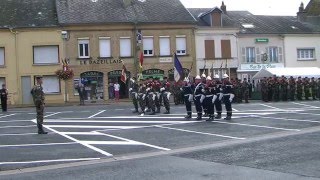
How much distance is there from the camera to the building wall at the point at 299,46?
55.0 metres

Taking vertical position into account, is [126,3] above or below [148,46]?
above

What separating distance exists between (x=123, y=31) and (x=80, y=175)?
37813mm

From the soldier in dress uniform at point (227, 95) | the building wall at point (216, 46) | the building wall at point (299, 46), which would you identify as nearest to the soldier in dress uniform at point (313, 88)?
the building wall at point (216, 46)

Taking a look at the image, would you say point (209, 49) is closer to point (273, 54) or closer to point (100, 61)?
point (273, 54)

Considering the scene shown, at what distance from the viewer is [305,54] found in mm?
56375

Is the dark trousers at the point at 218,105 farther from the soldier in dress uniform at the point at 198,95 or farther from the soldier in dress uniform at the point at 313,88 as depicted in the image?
the soldier in dress uniform at the point at 313,88

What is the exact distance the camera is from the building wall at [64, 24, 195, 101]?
150 ft

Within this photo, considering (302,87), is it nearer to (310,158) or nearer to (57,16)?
(57,16)

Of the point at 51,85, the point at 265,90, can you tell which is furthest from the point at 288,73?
the point at 51,85

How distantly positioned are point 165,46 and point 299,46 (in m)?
16.5

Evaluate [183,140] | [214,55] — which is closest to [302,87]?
[214,55]

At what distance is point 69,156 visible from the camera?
479 inches

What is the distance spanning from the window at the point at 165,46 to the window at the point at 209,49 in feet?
14.2

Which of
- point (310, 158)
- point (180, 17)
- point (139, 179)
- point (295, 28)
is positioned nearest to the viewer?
point (139, 179)
